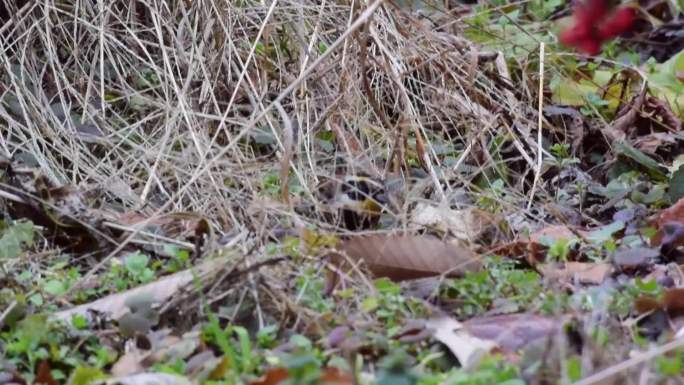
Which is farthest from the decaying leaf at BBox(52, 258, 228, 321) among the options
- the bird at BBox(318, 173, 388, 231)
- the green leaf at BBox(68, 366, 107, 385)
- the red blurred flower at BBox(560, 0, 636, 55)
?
the red blurred flower at BBox(560, 0, 636, 55)

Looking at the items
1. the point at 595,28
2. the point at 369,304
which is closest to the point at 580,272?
the point at 369,304

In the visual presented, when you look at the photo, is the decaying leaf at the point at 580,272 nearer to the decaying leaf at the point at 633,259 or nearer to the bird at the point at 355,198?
the decaying leaf at the point at 633,259

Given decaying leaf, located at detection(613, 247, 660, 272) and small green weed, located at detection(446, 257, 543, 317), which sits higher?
small green weed, located at detection(446, 257, 543, 317)

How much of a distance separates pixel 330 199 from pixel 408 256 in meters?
0.41

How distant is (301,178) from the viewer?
9.57ft

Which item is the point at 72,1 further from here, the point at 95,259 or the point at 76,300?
the point at 76,300

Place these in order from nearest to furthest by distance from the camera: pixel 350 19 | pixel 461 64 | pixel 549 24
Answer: pixel 350 19, pixel 461 64, pixel 549 24

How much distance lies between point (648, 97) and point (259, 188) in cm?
150

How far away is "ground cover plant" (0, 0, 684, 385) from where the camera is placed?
2.05 meters

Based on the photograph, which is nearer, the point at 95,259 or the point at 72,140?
the point at 95,259

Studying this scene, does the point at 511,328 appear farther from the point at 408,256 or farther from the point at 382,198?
the point at 382,198

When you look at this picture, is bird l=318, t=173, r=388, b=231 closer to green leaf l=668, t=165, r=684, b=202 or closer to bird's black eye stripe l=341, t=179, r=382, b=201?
bird's black eye stripe l=341, t=179, r=382, b=201

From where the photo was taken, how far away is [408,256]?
7.86 ft

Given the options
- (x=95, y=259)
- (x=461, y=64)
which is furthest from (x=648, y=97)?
(x=95, y=259)
